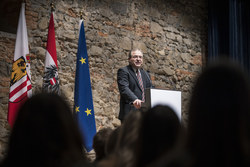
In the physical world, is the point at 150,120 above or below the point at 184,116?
above

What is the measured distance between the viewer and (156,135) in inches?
33.9

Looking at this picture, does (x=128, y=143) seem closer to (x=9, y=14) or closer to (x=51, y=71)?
(x=51, y=71)

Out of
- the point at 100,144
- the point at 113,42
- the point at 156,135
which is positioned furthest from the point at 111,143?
the point at 113,42

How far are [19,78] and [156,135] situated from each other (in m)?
2.77

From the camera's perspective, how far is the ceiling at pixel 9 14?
3.83 metres

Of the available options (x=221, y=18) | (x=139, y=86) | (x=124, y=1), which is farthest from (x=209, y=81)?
(x=221, y=18)

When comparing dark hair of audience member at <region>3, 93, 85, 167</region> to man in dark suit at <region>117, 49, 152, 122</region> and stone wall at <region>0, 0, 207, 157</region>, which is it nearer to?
man in dark suit at <region>117, 49, 152, 122</region>

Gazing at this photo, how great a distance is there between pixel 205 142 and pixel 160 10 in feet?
17.1

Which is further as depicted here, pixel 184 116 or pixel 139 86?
pixel 184 116

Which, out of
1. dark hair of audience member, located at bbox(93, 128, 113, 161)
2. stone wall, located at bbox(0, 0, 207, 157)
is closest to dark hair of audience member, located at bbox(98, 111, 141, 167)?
dark hair of audience member, located at bbox(93, 128, 113, 161)

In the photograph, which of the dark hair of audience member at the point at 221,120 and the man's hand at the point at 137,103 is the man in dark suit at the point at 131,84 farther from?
the dark hair of audience member at the point at 221,120

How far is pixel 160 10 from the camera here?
5645 millimetres

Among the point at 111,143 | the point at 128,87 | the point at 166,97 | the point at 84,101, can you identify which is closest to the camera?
the point at 111,143

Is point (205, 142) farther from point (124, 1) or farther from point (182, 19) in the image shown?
point (182, 19)
